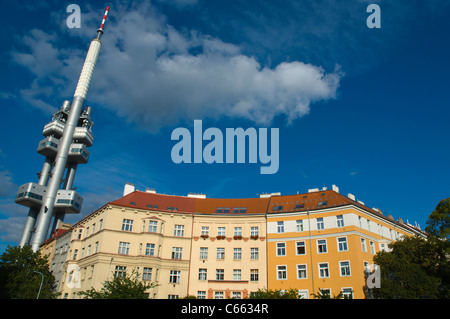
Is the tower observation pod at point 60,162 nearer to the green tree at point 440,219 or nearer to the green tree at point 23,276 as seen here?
the green tree at point 23,276

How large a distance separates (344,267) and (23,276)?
155ft

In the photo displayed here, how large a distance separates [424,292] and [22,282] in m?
54.5

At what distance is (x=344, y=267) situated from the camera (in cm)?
3944

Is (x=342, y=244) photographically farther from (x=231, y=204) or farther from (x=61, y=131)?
(x=61, y=131)

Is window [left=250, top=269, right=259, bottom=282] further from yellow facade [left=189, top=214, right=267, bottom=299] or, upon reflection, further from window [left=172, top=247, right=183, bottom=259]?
window [left=172, top=247, right=183, bottom=259]

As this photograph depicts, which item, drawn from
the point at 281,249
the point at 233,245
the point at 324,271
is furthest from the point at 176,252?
the point at 324,271

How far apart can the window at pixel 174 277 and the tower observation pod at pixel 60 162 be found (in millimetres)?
52254

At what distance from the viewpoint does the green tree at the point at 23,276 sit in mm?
47844

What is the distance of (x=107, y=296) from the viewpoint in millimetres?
27109

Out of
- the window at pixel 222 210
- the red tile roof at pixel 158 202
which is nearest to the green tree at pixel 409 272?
the window at pixel 222 210

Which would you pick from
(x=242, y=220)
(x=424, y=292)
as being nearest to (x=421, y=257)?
(x=424, y=292)

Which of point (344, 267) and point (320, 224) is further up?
point (320, 224)
